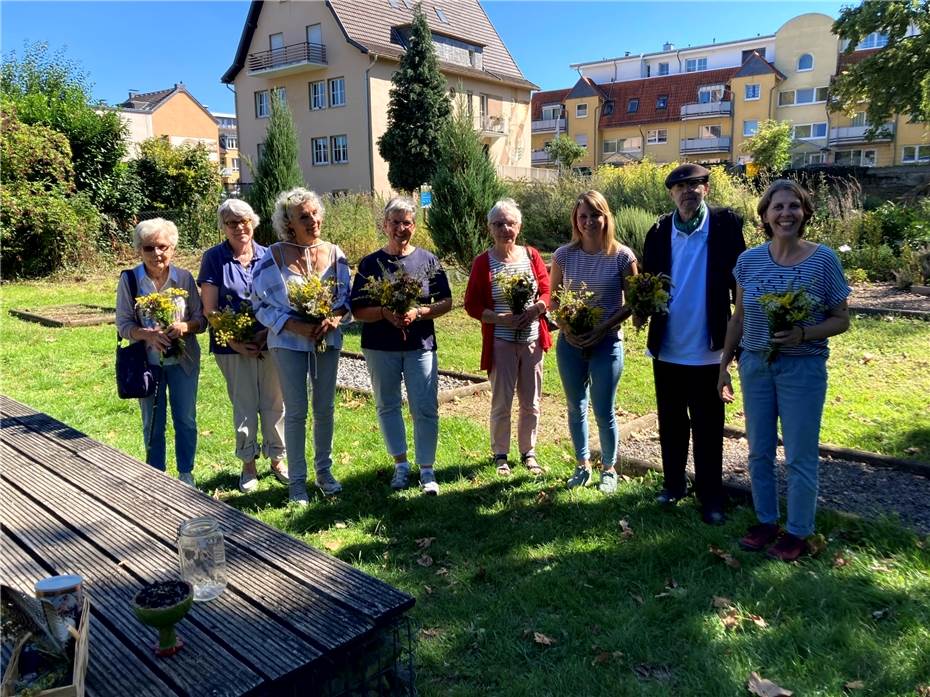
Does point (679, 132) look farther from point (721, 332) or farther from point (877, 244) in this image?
point (721, 332)

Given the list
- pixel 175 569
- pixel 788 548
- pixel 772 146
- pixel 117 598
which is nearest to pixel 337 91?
pixel 772 146

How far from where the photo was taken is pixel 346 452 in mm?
6008

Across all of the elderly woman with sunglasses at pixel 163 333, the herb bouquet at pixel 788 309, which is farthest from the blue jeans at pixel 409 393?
the herb bouquet at pixel 788 309

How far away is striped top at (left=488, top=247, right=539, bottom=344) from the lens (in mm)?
5148

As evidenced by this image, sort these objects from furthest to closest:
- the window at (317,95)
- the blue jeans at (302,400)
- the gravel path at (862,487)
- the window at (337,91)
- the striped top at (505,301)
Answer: the window at (317,95), the window at (337,91), the striped top at (505,301), the blue jeans at (302,400), the gravel path at (862,487)

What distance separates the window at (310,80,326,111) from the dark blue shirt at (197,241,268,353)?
113ft

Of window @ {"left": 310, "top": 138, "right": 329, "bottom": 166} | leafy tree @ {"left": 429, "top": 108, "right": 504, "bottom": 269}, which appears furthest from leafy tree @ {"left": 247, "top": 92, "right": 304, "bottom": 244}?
window @ {"left": 310, "top": 138, "right": 329, "bottom": 166}

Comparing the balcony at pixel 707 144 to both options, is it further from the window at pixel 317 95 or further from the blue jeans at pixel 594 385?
the blue jeans at pixel 594 385

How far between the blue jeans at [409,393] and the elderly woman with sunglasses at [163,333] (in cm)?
126

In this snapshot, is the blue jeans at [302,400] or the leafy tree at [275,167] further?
the leafy tree at [275,167]

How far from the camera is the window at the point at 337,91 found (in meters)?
35.8

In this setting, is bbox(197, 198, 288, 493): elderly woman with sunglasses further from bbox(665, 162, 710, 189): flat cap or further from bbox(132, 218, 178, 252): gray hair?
bbox(665, 162, 710, 189): flat cap

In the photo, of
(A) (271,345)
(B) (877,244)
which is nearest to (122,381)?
(A) (271,345)

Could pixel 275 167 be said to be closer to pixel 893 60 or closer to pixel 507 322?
pixel 507 322
